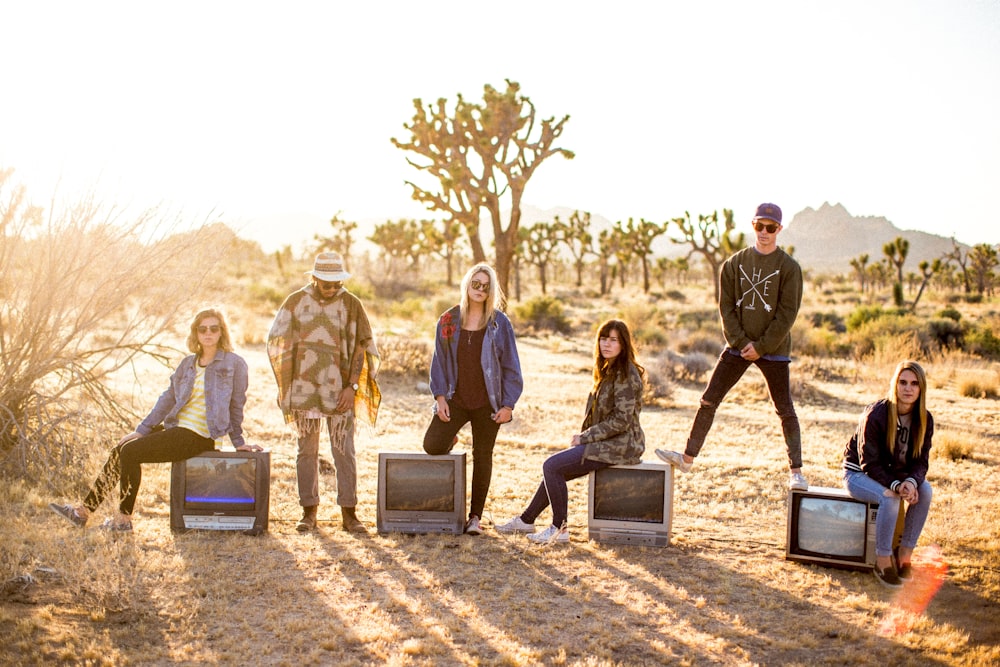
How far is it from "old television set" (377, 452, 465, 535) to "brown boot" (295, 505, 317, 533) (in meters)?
0.47

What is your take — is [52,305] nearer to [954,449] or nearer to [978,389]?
[954,449]

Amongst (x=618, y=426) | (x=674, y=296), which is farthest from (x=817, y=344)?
(x=674, y=296)

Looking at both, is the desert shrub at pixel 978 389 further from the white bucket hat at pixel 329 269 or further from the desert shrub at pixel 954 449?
the white bucket hat at pixel 329 269

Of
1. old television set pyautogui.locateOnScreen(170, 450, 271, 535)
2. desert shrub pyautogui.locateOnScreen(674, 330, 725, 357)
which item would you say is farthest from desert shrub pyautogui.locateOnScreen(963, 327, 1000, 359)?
old television set pyautogui.locateOnScreen(170, 450, 271, 535)

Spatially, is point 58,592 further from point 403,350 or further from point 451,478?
point 403,350

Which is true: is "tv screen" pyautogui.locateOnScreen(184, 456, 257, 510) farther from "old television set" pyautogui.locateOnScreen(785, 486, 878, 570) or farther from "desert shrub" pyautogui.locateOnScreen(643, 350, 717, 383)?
"desert shrub" pyautogui.locateOnScreen(643, 350, 717, 383)

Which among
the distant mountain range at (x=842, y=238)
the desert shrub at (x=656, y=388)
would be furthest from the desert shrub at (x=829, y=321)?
the distant mountain range at (x=842, y=238)

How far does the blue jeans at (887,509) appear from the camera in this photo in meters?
4.77

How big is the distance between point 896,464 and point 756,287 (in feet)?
4.90

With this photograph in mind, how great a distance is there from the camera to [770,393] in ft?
19.1

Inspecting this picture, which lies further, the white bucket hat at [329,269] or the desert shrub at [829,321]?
the desert shrub at [829,321]

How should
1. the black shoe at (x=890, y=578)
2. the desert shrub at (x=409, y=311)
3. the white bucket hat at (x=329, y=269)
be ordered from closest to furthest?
1. the black shoe at (x=890, y=578)
2. the white bucket hat at (x=329, y=269)
3. the desert shrub at (x=409, y=311)

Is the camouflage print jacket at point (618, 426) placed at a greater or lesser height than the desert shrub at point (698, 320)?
lesser

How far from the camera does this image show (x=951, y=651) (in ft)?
12.9
